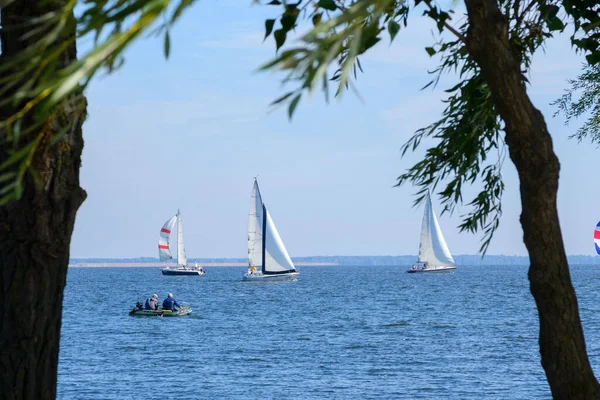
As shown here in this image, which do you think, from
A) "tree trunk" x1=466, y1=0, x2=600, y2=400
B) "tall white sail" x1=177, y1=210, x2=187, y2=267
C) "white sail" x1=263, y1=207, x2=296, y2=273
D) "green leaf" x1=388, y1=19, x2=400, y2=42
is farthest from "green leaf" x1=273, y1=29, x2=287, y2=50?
"tall white sail" x1=177, y1=210, x2=187, y2=267

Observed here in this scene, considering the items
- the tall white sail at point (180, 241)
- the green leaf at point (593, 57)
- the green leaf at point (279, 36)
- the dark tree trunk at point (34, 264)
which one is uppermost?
the tall white sail at point (180, 241)

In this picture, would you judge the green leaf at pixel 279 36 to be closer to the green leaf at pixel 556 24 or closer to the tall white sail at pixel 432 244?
the green leaf at pixel 556 24

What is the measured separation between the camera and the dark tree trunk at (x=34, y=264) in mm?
3738

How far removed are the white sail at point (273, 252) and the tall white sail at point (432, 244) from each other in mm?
20538

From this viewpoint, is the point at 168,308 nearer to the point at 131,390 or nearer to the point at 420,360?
the point at 420,360

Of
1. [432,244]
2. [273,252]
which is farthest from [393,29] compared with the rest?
[432,244]

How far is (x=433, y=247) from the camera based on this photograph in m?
105

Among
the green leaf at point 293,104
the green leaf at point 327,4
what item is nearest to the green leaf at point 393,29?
the green leaf at point 327,4

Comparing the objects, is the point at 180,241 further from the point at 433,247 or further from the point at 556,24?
the point at 556,24

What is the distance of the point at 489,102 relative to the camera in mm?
5605

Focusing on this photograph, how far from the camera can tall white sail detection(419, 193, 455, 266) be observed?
314 feet

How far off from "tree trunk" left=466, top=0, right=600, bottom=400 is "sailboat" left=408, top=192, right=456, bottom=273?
288ft

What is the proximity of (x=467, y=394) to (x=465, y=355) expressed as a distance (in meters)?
9.14

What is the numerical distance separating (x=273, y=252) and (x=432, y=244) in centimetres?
3277
